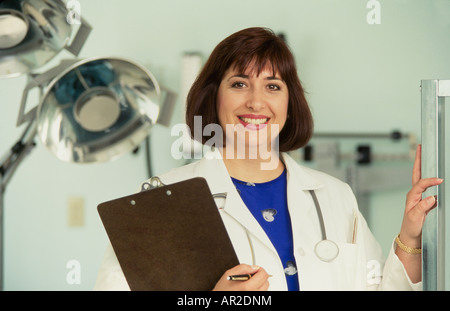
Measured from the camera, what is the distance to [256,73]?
90cm

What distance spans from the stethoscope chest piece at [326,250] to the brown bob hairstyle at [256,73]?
0.22 m

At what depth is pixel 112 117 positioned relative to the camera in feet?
2.37

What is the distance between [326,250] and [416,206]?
16cm

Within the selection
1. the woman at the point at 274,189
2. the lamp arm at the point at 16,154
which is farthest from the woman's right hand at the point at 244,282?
the lamp arm at the point at 16,154

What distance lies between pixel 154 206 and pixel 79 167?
103cm

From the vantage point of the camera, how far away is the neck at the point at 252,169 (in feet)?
3.08

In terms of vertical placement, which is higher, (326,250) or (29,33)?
(29,33)

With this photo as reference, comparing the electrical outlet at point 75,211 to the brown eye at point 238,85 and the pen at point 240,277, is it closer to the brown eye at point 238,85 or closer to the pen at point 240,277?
the brown eye at point 238,85

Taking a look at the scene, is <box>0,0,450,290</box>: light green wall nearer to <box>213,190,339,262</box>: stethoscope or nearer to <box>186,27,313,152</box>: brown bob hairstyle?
<box>186,27,313,152</box>: brown bob hairstyle

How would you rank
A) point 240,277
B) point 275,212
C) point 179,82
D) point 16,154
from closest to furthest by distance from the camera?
point 240,277 → point 275,212 → point 16,154 → point 179,82

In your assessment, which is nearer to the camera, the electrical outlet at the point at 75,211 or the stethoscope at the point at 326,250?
the stethoscope at the point at 326,250

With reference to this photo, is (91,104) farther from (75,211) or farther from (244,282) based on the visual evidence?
(75,211)

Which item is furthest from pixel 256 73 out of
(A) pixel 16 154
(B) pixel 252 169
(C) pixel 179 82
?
(C) pixel 179 82

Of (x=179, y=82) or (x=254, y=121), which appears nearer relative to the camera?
(x=254, y=121)
